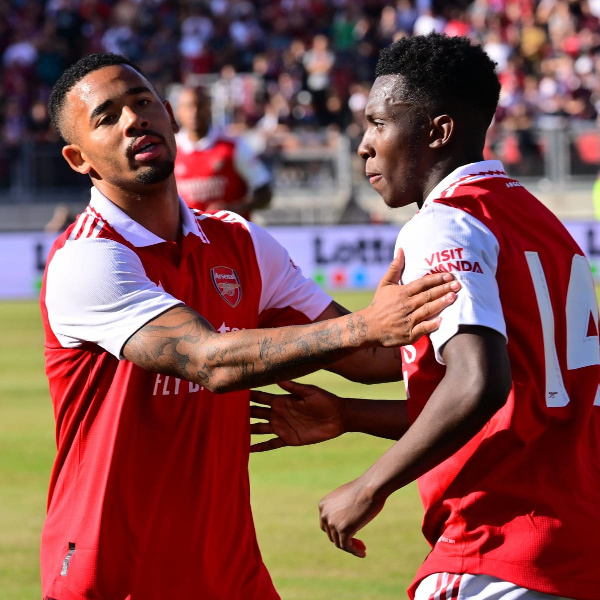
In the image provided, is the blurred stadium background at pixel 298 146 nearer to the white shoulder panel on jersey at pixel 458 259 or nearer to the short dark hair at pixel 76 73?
the short dark hair at pixel 76 73

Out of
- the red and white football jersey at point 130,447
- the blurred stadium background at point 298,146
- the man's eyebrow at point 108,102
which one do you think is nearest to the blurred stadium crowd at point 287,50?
the blurred stadium background at point 298,146

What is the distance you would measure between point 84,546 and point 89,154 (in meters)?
1.27

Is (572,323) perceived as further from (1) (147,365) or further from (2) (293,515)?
(2) (293,515)

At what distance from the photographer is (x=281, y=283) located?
4113 millimetres

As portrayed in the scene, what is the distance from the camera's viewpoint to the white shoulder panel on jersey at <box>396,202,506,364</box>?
9.22 feet

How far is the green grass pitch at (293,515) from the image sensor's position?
6246 millimetres

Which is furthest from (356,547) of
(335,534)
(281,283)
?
(281,283)

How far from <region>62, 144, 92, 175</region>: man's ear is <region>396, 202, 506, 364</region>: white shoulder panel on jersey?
140 centimetres

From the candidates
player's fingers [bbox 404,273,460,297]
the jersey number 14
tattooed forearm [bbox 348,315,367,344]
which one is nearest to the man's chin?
tattooed forearm [bbox 348,315,367,344]

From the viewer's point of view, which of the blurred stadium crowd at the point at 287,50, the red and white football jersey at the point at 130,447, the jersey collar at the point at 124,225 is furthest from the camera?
the blurred stadium crowd at the point at 287,50

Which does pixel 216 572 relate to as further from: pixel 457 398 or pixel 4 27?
pixel 4 27

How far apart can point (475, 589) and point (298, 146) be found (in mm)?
18830

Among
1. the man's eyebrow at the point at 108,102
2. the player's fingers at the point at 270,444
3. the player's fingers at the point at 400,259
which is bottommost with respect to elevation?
the player's fingers at the point at 270,444

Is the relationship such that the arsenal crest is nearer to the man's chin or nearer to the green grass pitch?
the man's chin
